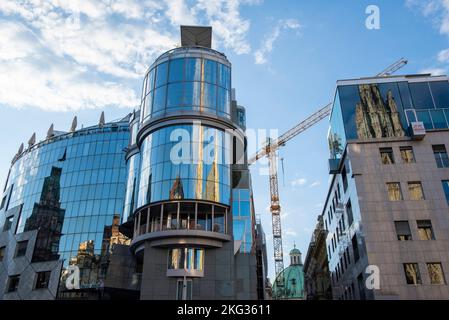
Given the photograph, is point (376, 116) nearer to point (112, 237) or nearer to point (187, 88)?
point (187, 88)

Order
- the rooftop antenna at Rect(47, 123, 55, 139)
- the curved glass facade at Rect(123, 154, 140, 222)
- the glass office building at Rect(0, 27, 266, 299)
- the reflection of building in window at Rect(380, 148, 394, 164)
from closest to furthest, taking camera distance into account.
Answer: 1. the reflection of building in window at Rect(380, 148, 394, 164)
2. the glass office building at Rect(0, 27, 266, 299)
3. the curved glass facade at Rect(123, 154, 140, 222)
4. the rooftop antenna at Rect(47, 123, 55, 139)

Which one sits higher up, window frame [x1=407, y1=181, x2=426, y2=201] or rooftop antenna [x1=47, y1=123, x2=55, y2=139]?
rooftop antenna [x1=47, y1=123, x2=55, y2=139]

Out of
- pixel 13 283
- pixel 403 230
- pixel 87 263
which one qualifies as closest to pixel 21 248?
pixel 13 283

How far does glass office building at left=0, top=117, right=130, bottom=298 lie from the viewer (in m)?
65.8

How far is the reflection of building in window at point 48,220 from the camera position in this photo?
67812 mm

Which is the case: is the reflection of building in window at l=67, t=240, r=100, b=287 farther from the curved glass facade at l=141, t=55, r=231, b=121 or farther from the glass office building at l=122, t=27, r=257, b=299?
the curved glass facade at l=141, t=55, r=231, b=121

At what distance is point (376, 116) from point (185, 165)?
24320 mm

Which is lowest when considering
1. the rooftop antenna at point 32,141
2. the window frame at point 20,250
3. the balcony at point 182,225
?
the balcony at point 182,225

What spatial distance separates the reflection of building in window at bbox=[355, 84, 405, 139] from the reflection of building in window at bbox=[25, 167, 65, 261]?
54852 millimetres

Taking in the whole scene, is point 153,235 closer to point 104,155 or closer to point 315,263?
point 104,155

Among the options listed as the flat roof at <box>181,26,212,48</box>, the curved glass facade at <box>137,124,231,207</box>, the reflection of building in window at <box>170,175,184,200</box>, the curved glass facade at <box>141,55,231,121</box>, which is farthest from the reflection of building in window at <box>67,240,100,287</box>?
the flat roof at <box>181,26,212,48</box>

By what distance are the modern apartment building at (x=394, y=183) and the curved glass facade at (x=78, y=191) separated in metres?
41.0

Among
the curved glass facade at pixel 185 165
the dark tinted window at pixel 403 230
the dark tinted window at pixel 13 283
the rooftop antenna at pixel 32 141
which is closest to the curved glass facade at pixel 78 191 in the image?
the rooftop antenna at pixel 32 141

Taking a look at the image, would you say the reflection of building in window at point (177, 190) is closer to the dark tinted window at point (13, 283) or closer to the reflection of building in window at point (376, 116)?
the reflection of building in window at point (376, 116)
